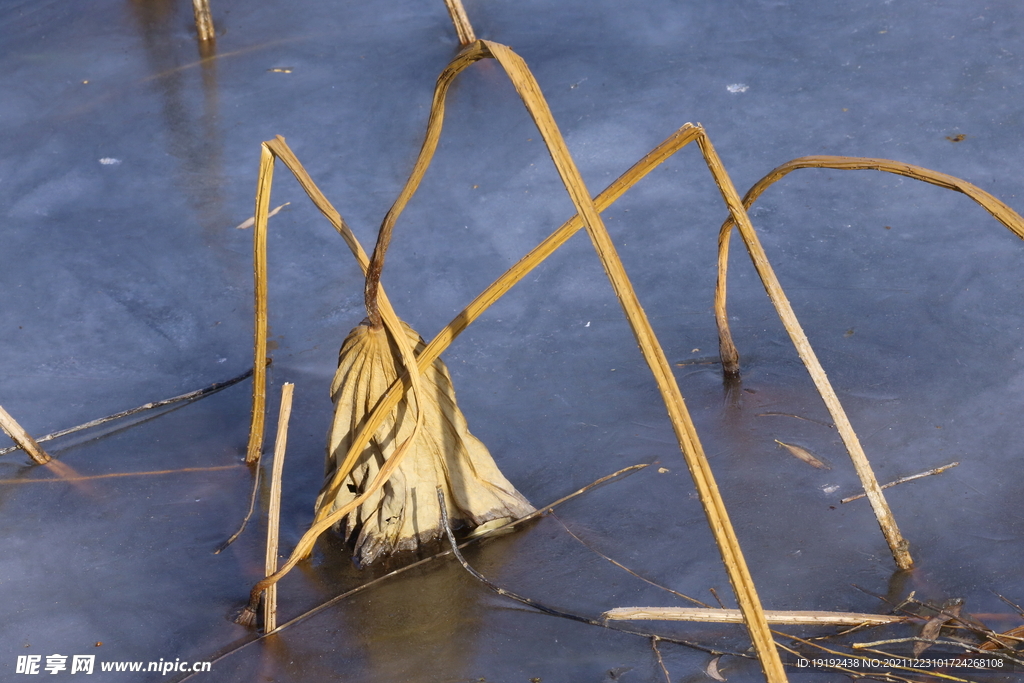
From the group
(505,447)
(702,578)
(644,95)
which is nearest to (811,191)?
(644,95)

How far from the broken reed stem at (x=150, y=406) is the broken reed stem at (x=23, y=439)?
44mm

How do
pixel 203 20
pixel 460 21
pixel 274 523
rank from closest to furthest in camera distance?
pixel 274 523, pixel 460 21, pixel 203 20

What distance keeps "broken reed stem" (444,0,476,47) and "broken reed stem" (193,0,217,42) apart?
108cm

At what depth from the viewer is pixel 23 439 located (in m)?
2.25

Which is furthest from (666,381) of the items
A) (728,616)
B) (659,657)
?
(659,657)

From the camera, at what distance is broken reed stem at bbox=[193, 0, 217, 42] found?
396 cm

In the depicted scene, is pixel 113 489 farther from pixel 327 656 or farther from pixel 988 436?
pixel 988 436

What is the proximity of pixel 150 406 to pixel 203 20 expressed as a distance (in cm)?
212

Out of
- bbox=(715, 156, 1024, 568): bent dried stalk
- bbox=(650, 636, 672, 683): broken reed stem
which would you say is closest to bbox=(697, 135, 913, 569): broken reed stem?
bbox=(715, 156, 1024, 568): bent dried stalk

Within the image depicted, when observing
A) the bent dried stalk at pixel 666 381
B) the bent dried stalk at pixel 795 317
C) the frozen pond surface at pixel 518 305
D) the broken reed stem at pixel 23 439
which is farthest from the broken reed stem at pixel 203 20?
the bent dried stalk at pixel 666 381

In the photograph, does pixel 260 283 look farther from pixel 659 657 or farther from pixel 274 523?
pixel 659 657

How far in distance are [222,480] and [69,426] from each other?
53 cm

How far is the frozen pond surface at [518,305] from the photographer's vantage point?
1865mm

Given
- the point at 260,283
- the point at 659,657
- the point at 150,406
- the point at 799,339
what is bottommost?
the point at 150,406
